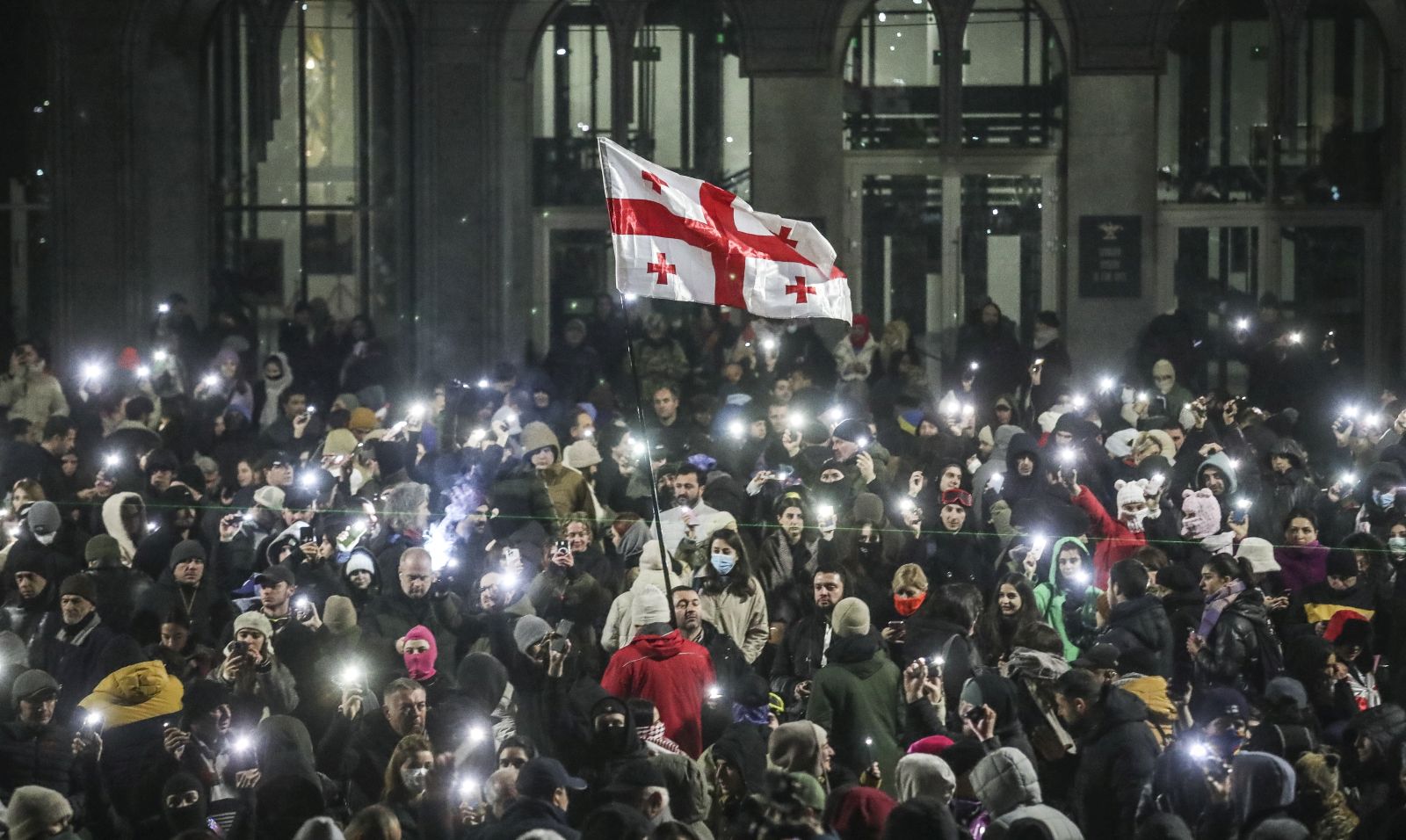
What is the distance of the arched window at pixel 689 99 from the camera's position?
22609 millimetres

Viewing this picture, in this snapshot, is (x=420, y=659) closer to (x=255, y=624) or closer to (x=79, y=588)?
(x=255, y=624)

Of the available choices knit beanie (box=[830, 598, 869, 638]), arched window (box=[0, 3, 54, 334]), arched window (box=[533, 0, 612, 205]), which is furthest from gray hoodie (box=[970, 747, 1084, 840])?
arched window (box=[0, 3, 54, 334])

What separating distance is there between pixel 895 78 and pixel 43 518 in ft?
37.1

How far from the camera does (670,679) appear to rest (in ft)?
34.7

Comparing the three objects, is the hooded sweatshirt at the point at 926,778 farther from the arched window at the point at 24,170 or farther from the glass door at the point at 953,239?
the arched window at the point at 24,170

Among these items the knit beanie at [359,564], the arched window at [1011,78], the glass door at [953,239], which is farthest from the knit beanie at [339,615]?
the arched window at [1011,78]

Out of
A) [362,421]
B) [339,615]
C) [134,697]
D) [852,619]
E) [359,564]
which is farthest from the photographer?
[362,421]

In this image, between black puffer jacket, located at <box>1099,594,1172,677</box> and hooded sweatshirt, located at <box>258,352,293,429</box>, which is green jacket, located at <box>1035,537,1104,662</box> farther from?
hooded sweatshirt, located at <box>258,352,293,429</box>

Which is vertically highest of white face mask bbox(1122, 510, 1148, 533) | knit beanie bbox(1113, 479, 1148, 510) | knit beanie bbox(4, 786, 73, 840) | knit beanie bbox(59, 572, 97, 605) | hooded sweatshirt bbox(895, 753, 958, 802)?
knit beanie bbox(1113, 479, 1148, 510)

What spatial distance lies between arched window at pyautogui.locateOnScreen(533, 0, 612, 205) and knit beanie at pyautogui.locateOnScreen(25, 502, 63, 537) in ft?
31.9

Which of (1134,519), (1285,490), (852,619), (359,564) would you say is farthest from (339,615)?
(1285,490)

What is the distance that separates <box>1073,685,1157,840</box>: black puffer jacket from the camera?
9461mm

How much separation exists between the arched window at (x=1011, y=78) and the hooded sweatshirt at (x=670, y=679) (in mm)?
12657

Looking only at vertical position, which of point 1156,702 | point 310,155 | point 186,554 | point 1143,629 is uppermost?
point 310,155
